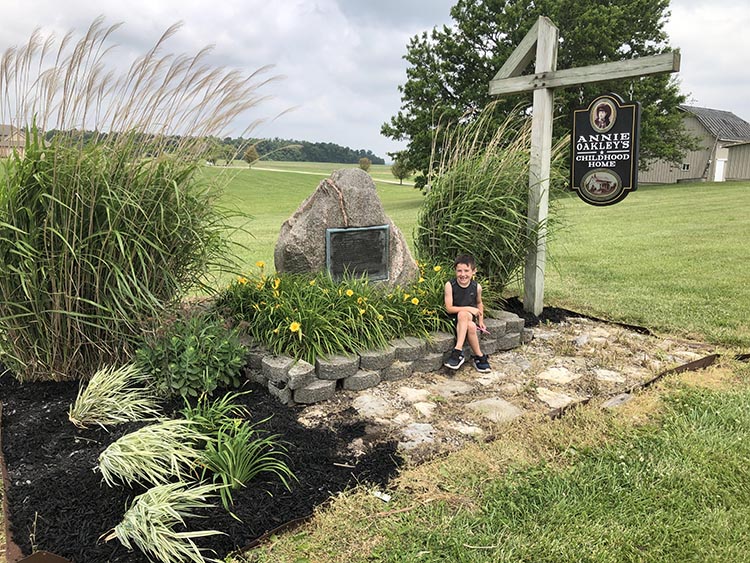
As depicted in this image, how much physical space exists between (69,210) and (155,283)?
62 cm

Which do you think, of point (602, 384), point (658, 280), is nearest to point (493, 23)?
point (658, 280)

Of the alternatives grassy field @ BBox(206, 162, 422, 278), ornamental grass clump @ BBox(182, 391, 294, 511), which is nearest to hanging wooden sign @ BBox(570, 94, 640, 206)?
grassy field @ BBox(206, 162, 422, 278)

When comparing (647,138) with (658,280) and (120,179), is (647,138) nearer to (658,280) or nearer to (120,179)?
(658,280)

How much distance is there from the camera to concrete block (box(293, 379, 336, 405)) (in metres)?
3.34

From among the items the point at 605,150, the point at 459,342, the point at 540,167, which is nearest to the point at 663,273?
the point at 605,150

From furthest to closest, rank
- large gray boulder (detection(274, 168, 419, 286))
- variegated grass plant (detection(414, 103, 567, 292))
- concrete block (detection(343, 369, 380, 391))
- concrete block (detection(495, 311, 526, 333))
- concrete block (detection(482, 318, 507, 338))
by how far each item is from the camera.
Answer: variegated grass plant (detection(414, 103, 567, 292))
concrete block (detection(495, 311, 526, 333))
concrete block (detection(482, 318, 507, 338))
large gray boulder (detection(274, 168, 419, 286))
concrete block (detection(343, 369, 380, 391))

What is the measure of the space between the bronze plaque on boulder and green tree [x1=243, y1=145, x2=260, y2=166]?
102cm

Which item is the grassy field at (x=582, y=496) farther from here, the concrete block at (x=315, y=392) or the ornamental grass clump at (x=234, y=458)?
the concrete block at (x=315, y=392)

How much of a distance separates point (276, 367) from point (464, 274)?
5.36 feet

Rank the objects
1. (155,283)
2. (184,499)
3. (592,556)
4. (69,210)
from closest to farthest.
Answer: (592,556) < (184,499) < (69,210) < (155,283)

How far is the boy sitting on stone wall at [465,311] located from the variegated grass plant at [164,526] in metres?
2.22

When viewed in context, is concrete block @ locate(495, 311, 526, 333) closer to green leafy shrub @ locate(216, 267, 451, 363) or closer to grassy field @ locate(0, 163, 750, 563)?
green leafy shrub @ locate(216, 267, 451, 363)

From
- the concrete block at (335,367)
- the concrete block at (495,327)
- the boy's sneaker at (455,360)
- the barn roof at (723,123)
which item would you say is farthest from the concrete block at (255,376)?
the barn roof at (723,123)

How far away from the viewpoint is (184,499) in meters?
2.22
